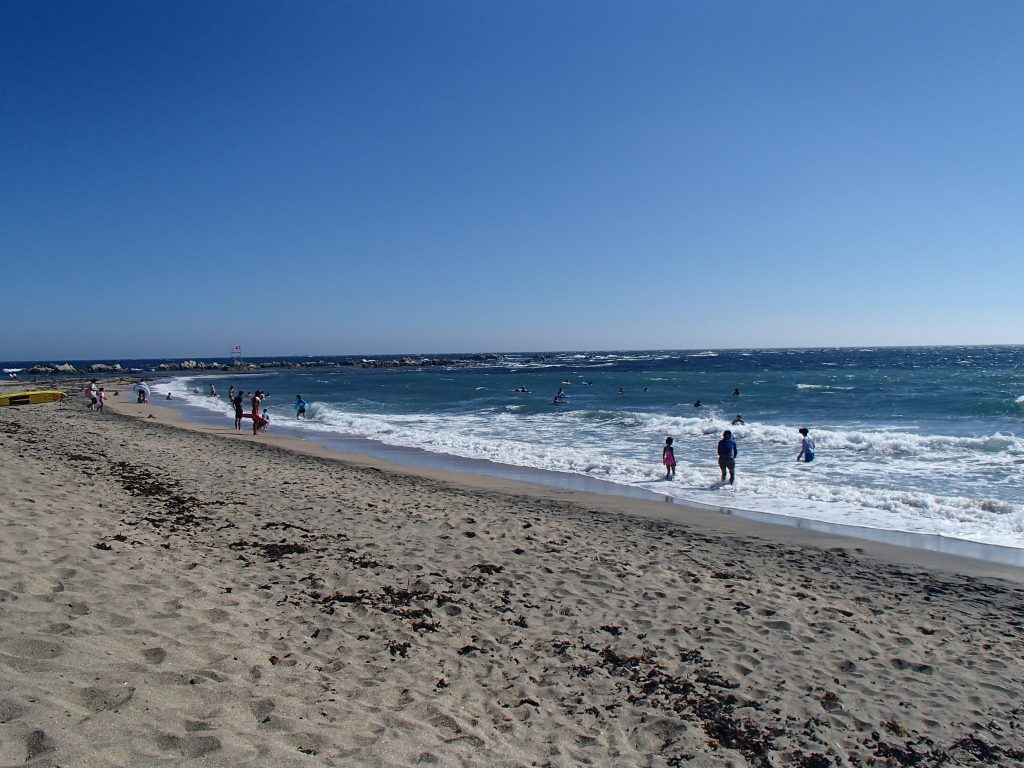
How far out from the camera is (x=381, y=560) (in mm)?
7250

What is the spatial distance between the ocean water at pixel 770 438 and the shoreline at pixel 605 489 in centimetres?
36

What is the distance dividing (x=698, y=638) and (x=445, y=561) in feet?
10.2

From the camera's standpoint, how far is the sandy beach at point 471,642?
3.66 metres

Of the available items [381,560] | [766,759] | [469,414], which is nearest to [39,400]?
[469,414]

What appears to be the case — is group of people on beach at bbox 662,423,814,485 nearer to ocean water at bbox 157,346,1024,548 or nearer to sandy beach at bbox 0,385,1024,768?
ocean water at bbox 157,346,1024,548

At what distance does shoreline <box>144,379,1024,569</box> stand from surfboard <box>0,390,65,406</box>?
31.0 feet

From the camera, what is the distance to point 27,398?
29.4 meters

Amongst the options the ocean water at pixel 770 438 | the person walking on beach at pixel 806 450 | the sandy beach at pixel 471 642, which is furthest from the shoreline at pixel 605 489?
the person walking on beach at pixel 806 450

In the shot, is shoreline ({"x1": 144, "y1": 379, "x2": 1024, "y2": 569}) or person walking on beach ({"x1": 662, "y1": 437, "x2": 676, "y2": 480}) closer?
shoreline ({"x1": 144, "y1": 379, "x2": 1024, "y2": 569})

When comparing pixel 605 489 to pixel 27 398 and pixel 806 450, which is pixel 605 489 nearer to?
pixel 806 450

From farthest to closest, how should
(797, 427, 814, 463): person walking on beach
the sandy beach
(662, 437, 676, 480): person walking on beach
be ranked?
(797, 427, 814, 463): person walking on beach, (662, 437, 676, 480): person walking on beach, the sandy beach

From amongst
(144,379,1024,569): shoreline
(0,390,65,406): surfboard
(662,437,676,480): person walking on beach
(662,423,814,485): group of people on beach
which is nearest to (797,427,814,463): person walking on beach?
(662,423,814,485): group of people on beach

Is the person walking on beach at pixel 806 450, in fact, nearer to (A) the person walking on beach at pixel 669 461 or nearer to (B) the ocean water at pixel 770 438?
(B) the ocean water at pixel 770 438

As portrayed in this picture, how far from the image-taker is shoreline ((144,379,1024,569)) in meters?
9.31
